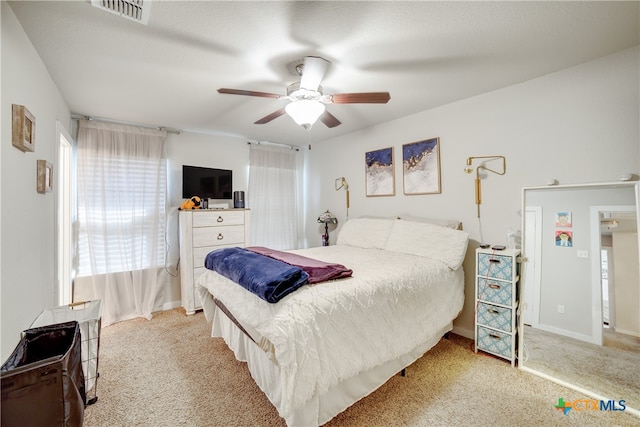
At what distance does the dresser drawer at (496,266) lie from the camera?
2.19 meters

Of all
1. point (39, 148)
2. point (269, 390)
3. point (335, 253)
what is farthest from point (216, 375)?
point (39, 148)

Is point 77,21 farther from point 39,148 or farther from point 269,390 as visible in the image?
point 269,390

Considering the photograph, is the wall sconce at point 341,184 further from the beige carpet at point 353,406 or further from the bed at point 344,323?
the beige carpet at point 353,406

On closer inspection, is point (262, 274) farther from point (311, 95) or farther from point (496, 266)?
point (496, 266)

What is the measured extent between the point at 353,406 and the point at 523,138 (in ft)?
8.40

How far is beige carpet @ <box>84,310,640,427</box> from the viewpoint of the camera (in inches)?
64.3

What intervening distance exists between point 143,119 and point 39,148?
4.96 ft

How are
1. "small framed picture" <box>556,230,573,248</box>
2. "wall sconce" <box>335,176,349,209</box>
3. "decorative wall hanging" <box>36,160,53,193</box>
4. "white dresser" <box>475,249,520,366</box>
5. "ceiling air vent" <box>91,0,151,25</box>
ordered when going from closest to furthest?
"ceiling air vent" <box>91,0,151,25</box> < "decorative wall hanging" <box>36,160,53,193</box> < "small framed picture" <box>556,230,573,248</box> < "white dresser" <box>475,249,520,366</box> < "wall sconce" <box>335,176,349,209</box>

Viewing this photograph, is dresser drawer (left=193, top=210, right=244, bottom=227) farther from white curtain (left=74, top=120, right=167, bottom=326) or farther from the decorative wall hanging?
the decorative wall hanging

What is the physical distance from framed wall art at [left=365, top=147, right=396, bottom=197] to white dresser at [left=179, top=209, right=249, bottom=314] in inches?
77.2

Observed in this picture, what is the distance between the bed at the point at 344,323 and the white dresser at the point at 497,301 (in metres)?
0.20

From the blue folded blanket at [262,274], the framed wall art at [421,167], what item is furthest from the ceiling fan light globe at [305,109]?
the framed wall art at [421,167]

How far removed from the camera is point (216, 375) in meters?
2.08

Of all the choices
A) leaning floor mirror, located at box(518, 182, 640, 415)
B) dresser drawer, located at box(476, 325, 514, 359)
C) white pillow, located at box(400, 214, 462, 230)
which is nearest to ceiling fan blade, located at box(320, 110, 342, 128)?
white pillow, located at box(400, 214, 462, 230)
